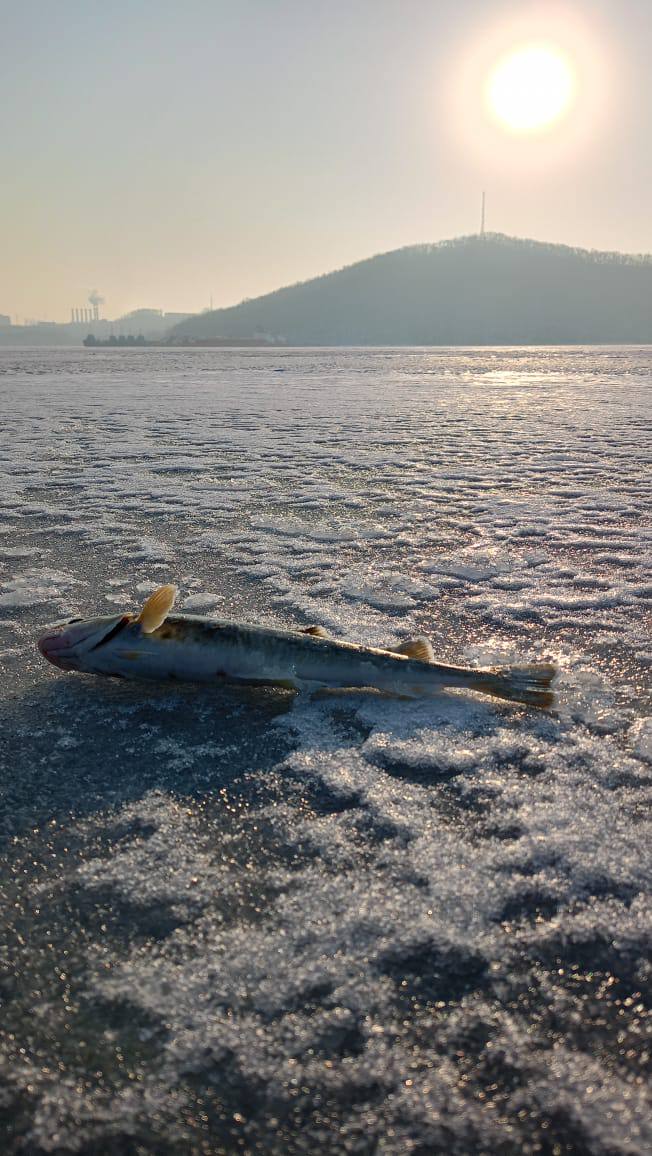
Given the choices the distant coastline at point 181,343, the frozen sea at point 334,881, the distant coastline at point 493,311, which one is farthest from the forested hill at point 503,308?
the frozen sea at point 334,881

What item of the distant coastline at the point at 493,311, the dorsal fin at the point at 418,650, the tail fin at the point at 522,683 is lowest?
the tail fin at the point at 522,683

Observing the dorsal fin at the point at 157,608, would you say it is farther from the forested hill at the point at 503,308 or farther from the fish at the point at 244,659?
the forested hill at the point at 503,308

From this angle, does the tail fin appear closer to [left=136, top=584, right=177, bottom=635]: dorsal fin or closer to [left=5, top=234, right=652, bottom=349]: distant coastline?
[left=136, top=584, right=177, bottom=635]: dorsal fin

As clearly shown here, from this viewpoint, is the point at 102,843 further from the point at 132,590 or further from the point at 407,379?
the point at 407,379

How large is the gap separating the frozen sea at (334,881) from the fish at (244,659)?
0.35 ft

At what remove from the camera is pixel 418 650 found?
110 inches

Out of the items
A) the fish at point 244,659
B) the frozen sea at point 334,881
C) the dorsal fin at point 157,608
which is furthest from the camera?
the fish at point 244,659

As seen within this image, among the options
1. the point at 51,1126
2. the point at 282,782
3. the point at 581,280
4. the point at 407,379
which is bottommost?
the point at 51,1126

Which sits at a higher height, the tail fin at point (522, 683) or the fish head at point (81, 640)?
the fish head at point (81, 640)

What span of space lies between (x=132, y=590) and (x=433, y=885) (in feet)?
8.78

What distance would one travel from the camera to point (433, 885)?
1785mm

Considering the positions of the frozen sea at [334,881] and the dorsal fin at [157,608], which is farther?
the dorsal fin at [157,608]

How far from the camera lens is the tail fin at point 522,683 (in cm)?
261

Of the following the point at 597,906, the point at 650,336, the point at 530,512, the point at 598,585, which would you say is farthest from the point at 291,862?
the point at 650,336
